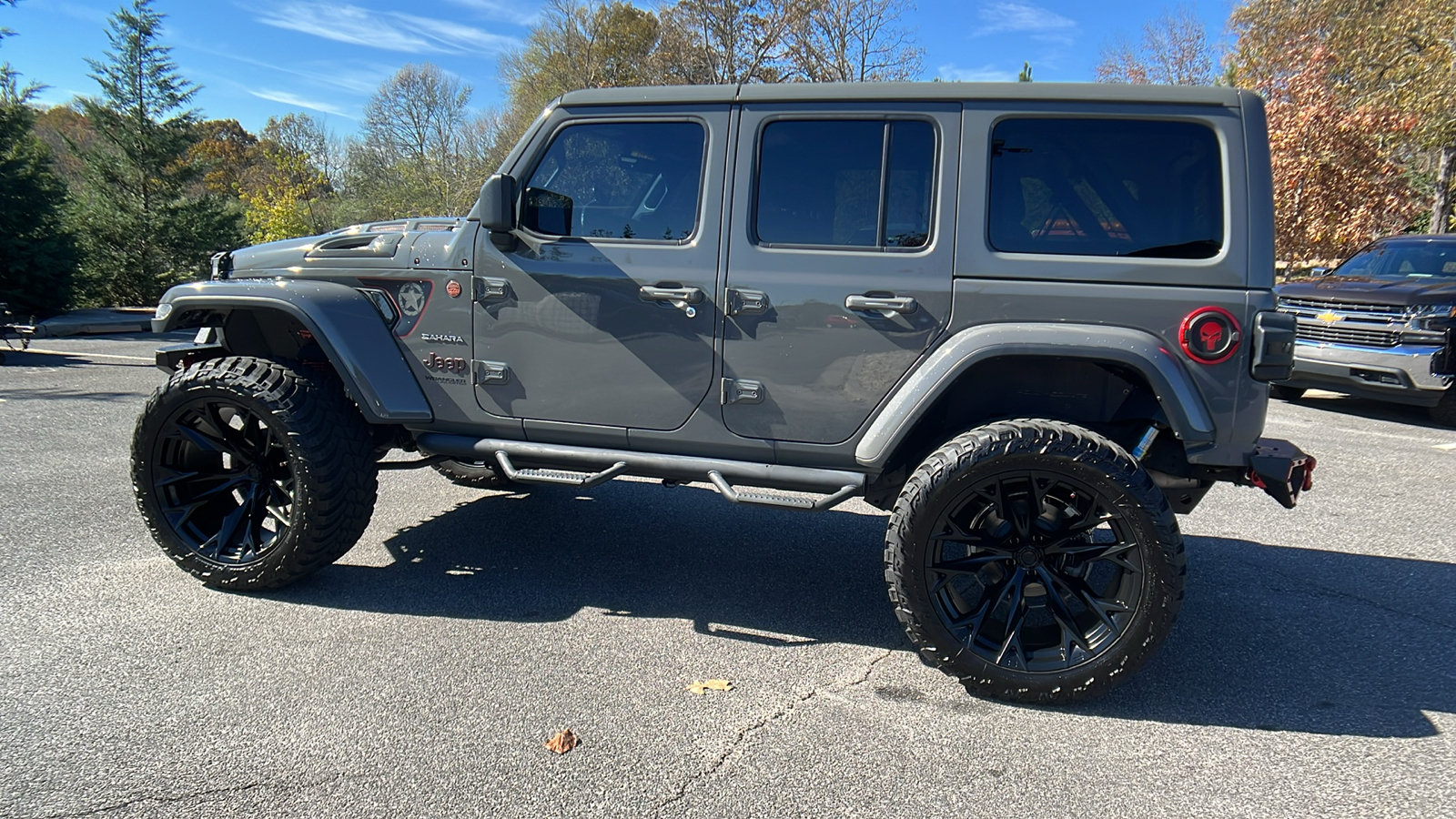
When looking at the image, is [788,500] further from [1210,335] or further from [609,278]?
[1210,335]

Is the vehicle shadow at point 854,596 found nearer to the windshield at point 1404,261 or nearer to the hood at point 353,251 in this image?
the hood at point 353,251

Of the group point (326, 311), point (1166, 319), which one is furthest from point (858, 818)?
point (326, 311)

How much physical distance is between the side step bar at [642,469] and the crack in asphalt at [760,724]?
0.63 m

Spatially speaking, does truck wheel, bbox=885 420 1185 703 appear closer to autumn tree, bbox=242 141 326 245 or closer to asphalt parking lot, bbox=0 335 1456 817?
asphalt parking lot, bbox=0 335 1456 817

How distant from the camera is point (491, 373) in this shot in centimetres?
358

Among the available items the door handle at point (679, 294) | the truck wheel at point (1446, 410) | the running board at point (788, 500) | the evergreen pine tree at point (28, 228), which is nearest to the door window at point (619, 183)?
the door handle at point (679, 294)

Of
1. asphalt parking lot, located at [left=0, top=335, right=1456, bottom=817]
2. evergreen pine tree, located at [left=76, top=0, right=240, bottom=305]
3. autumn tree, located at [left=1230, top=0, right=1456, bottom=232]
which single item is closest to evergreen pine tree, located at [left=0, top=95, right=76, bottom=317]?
evergreen pine tree, located at [left=76, top=0, right=240, bottom=305]

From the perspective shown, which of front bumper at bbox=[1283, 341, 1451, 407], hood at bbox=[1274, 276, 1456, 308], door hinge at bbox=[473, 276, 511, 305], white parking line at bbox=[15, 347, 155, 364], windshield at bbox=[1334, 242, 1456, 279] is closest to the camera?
door hinge at bbox=[473, 276, 511, 305]

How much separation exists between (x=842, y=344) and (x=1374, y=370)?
7.59m

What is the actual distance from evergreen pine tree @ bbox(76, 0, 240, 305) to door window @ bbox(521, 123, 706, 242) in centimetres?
1820

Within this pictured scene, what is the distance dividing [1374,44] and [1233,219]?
19.5 meters

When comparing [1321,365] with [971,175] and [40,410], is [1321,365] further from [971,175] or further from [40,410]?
[40,410]

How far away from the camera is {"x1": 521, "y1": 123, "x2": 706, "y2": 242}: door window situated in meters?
3.43

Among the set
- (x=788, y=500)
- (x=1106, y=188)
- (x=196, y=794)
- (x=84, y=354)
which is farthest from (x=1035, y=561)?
(x=84, y=354)
